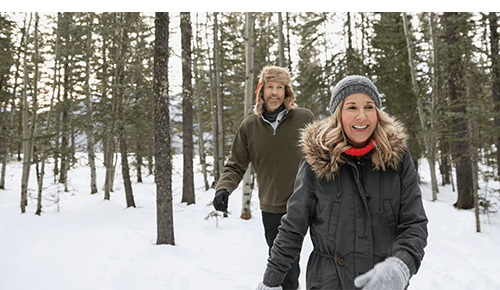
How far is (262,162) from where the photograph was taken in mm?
3250

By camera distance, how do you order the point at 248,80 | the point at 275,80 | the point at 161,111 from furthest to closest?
the point at 248,80
the point at 161,111
the point at 275,80

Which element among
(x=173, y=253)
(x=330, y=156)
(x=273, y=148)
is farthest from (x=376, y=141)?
(x=173, y=253)

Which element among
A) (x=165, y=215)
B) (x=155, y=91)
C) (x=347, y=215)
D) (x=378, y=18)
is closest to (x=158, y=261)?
(x=165, y=215)

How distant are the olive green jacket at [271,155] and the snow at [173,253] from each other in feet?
7.02

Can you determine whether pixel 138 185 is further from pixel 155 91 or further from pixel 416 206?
pixel 416 206

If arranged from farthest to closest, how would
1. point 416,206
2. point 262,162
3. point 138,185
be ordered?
point 138,185
point 262,162
point 416,206

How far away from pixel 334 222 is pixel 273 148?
1.63 m

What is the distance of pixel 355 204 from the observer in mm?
1642

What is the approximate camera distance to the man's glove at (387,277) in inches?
56.5

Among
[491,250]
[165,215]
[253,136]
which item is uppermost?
[253,136]

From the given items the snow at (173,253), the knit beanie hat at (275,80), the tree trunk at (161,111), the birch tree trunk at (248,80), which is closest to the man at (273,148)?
the knit beanie hat at (275,80)

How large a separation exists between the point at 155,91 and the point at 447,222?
9651mm

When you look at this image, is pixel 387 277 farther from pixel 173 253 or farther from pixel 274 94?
pixel 173 253

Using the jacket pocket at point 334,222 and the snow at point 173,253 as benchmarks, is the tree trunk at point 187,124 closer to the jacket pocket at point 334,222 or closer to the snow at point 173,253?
the snow at point 173,253
